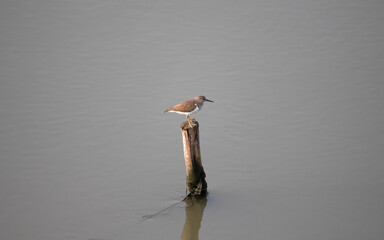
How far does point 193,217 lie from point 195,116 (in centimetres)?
427

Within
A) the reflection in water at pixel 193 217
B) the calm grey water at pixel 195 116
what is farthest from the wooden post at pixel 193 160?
the calm grey water at pixel 195 116

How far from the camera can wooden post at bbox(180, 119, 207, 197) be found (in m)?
8.20

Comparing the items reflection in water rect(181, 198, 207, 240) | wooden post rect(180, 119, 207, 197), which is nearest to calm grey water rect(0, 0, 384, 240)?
reflection in water rect(181, 198, 207, 240)

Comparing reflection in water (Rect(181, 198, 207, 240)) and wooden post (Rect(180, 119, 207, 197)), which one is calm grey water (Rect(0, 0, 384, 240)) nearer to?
reflection in water (Rect(181, 198, 207, 240))

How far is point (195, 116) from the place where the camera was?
12.3m

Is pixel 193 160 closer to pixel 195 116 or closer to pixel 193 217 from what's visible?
pixel 193 217

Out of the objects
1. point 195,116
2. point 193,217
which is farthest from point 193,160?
point 195,116

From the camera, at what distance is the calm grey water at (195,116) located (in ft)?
28.1

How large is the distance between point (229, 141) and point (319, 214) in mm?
3109

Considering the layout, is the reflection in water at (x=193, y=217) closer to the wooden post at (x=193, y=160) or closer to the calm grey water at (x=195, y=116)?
the calm grey water at (x=195, y=116)

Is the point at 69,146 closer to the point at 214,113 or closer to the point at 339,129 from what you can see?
the point at 214,113

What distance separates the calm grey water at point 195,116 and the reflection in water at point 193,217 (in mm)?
28

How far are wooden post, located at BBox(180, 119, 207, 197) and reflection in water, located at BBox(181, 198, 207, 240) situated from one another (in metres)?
0.16

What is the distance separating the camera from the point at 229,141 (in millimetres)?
10969
